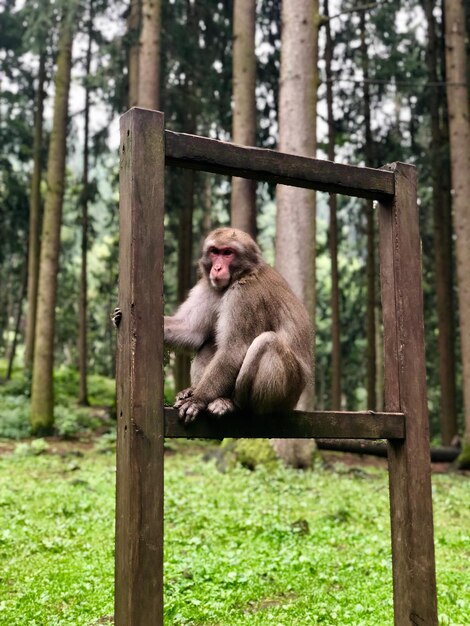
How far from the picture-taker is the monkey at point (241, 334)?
3.90 m

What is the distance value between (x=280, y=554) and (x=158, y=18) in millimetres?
10806

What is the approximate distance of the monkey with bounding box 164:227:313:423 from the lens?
154 inches

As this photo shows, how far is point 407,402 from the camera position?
12.6 ft

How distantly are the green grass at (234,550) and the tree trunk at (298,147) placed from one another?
7.93ft

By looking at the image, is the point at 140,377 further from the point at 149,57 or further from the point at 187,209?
the point at 187,209

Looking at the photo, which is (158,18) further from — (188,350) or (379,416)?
(379,416)

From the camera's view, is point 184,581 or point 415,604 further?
point 184,581

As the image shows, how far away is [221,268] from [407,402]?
133 centimetres

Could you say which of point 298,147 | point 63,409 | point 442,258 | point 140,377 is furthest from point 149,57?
point 140,377

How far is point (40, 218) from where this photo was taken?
21.5 meters

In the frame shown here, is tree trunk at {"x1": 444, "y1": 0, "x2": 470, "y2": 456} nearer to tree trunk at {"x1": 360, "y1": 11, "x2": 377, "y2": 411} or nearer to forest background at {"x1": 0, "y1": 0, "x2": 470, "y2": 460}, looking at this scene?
forest background at {"x1": 0, "y1": 0, "x2": 470, "y2": 460}

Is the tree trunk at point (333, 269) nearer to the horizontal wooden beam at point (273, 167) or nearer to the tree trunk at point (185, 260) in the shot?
the tree trunk at point (185, 260)

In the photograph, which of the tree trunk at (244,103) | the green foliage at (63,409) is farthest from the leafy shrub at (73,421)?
the tree trunk at (244,103)

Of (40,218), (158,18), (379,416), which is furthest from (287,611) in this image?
(40,218)
